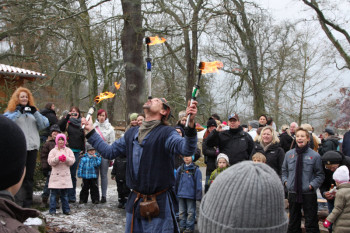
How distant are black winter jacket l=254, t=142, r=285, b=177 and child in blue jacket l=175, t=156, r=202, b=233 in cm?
130

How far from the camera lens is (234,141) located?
20.6ft

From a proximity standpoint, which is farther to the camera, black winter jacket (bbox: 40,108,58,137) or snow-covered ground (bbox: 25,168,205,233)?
black winter jacket (bbox: 40,108,58,137)

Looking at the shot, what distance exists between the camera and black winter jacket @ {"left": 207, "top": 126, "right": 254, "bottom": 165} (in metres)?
6.20

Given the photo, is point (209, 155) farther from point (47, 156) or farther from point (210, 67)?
point (210, 67)

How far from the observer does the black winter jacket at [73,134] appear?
7.28 metres

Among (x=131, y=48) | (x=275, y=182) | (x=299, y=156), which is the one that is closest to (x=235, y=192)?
(x=275, y=182)

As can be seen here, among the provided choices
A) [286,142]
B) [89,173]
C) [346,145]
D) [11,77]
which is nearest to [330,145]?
[346,145]

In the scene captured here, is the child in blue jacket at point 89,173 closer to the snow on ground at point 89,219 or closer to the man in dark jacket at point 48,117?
the snow on ground at point 89,219

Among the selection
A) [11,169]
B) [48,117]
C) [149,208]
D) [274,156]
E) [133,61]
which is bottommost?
[149,208]

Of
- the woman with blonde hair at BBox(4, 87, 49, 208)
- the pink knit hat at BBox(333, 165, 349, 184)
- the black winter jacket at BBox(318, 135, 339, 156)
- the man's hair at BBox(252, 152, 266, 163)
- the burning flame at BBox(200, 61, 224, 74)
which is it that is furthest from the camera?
the black winter jacket at BBox(318, 135, 339, 156)

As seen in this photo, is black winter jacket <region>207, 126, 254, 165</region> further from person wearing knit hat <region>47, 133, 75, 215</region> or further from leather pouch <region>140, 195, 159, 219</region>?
leather pouch <region>140, 195, 159, 219</region>

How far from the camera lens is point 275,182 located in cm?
140

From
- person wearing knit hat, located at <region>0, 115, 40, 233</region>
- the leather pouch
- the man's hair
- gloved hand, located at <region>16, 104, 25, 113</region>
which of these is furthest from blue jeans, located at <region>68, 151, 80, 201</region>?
person wearing knit hat, located at <region>0, 115, 40, 233</region>

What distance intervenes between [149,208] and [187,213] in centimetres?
294
